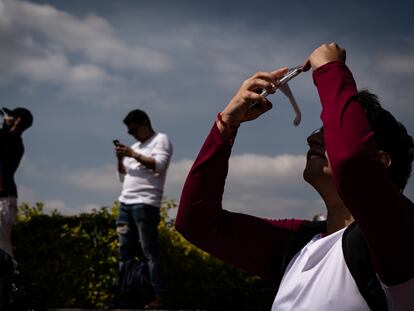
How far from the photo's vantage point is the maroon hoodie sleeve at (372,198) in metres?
1.56

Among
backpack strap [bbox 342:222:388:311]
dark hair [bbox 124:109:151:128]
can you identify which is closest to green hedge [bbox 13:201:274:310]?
dark hair [bbox 124:109:151:128]

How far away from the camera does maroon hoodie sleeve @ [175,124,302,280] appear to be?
6.95 feet

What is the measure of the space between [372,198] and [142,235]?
5.73 metres

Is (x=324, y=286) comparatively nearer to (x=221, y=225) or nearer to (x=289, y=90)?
(x=221, y=225)

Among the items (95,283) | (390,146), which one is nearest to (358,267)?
(390,146)

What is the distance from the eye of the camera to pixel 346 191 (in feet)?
5.20

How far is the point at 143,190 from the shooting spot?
282 inches

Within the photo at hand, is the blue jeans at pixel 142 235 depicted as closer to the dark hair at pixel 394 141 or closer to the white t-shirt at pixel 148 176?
the white t-shirt at pixel 148 176

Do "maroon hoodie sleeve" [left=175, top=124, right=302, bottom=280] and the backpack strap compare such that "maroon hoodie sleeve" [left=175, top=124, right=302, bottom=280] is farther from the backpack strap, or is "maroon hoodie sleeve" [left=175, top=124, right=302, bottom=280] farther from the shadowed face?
the backpack strap

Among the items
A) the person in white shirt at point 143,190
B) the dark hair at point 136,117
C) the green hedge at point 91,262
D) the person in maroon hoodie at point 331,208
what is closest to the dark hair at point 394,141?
the person in maroon hoodie at point 331,208

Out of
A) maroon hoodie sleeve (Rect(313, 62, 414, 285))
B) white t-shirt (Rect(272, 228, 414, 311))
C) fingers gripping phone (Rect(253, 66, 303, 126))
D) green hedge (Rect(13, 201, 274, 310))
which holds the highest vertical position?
fingers gripping phone (Rect(253, 66, 303, 126))

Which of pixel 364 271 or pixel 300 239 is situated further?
pixel 300 239

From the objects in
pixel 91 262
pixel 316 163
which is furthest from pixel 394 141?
pixel 91 262

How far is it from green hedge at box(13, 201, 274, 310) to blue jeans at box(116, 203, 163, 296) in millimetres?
886
